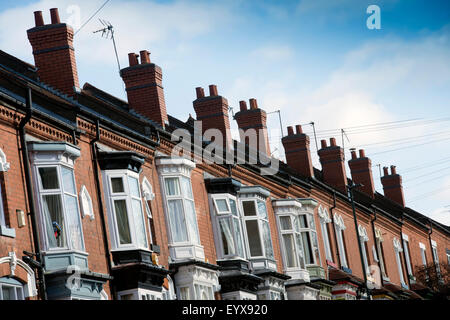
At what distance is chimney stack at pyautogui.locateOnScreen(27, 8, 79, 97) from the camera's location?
30.7 m

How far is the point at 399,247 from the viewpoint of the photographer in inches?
2232

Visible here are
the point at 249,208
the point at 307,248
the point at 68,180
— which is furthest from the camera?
the point at 307,248

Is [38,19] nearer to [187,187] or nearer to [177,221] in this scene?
[187,187]

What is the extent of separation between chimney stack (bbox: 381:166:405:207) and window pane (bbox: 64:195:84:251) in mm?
42828

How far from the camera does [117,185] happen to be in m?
28.2

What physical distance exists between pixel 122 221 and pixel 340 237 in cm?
2077

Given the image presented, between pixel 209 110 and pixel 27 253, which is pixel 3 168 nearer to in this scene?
pixel 27 253

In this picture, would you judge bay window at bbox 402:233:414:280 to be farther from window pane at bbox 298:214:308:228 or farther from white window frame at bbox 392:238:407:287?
window pane at bbox 298:214:308:228

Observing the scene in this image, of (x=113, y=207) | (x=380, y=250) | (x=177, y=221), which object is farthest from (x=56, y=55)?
(x=380, y=250)

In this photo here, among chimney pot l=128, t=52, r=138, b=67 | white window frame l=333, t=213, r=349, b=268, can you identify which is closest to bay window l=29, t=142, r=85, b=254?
chimney pot l=128, t=52, r=138, b=67

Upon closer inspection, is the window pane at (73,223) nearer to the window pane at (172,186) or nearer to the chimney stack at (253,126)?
the window pane at (172,186)
